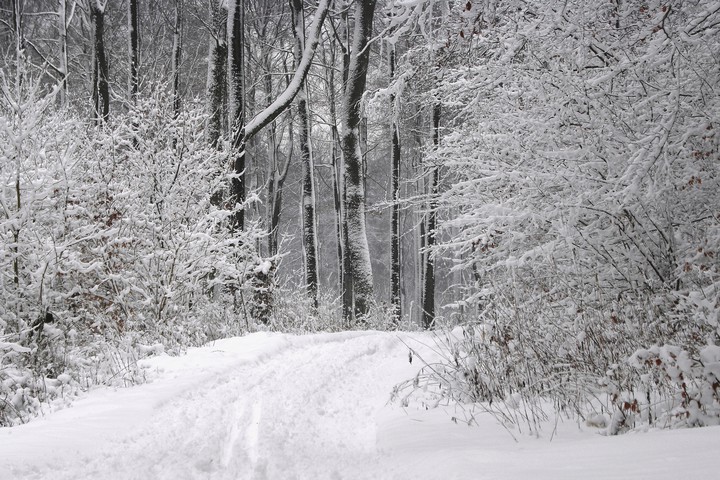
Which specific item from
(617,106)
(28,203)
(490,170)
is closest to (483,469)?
(617,106)

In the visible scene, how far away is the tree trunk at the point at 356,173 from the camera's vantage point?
12.8m

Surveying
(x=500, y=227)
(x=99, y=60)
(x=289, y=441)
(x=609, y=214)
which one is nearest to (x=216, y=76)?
(x=99, y=60)

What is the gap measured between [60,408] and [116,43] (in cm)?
1877

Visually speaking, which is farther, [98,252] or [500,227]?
[98,252]

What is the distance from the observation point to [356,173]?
515 inches

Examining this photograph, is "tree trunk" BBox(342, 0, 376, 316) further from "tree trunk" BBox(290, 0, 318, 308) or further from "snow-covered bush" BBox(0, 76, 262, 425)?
"snow-covered bush" BBox(0, 76, 262, 425)

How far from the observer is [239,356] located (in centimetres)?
620

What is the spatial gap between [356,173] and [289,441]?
985cm

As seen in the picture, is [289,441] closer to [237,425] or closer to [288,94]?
[237,425]

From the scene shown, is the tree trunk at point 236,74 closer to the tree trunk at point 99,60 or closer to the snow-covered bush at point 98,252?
the snow-covered bush at point 98,252

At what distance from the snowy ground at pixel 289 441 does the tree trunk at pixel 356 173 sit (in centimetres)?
746


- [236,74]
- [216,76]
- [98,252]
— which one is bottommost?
[98,252]

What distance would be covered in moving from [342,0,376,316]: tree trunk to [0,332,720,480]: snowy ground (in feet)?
24.5

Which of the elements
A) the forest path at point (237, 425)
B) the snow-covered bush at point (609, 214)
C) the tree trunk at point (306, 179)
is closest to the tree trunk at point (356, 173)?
the tree trunk at point (306, 179)
